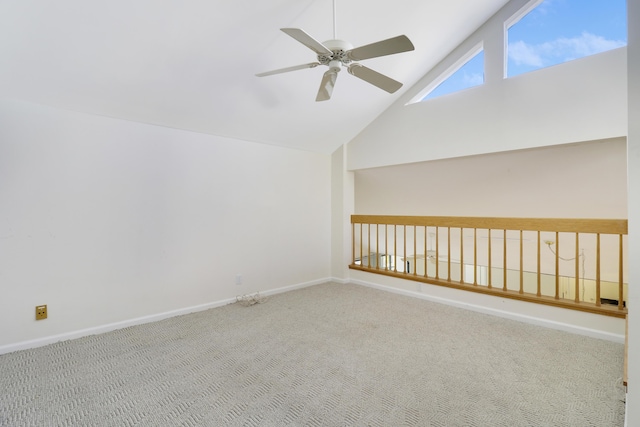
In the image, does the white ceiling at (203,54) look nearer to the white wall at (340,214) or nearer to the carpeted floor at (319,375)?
the white wall at (340,214)

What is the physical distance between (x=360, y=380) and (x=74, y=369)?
1.96 meters

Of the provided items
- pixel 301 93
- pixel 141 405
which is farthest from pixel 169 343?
pixel 301 93

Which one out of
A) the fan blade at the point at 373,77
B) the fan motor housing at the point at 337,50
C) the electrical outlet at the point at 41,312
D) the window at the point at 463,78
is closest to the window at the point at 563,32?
the window at the point at 463,78

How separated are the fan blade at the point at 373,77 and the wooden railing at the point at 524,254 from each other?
72.8 inches

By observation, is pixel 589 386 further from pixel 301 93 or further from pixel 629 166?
pixel 301 93

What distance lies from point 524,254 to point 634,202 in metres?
4.36

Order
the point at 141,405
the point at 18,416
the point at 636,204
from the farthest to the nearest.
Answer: the point at 141,405
the point at 18,416
the point at 636,204

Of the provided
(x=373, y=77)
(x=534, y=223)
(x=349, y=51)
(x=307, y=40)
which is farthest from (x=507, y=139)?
(x=307, y=40)

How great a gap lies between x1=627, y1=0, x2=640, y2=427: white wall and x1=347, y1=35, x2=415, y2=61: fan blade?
93 cm

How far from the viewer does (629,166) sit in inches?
45.4

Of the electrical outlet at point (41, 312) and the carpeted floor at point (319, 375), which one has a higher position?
the electrical outlet at point (41, 312)

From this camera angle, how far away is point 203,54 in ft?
7.86

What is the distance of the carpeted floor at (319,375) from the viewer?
5.15ft

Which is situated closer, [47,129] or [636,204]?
[636,204]
